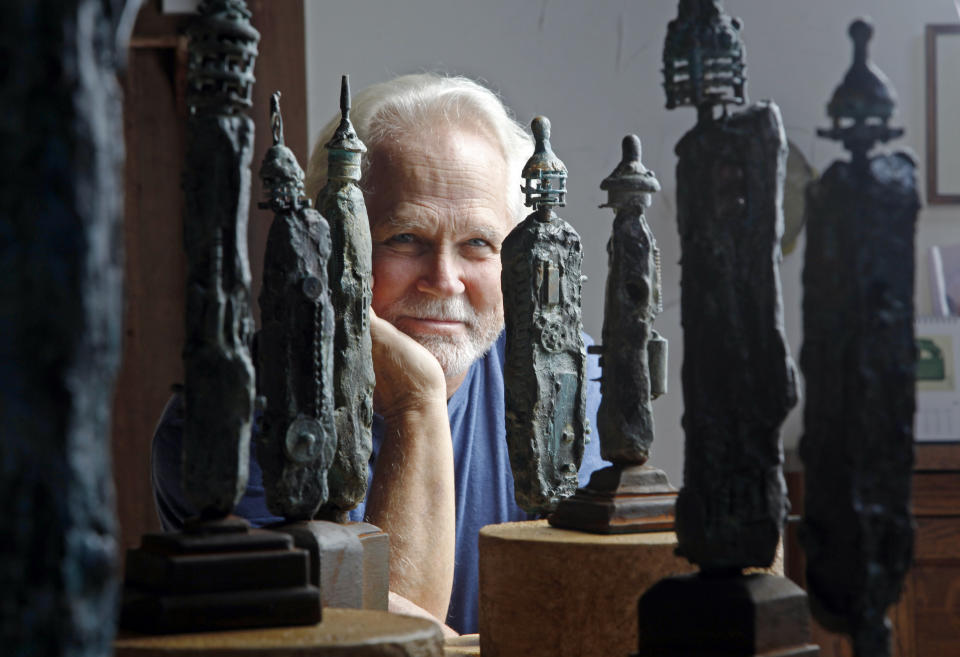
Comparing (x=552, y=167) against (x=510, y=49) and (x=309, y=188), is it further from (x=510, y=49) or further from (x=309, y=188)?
(x=510, y=49)

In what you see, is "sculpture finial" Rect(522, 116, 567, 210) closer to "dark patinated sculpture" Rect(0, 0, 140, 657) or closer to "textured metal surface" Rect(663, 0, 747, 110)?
"textured metal surface" Rect(663, 0, 747, 110)

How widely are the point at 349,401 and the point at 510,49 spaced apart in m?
1.54

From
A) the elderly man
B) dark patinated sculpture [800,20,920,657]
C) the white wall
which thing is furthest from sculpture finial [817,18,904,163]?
the white wall

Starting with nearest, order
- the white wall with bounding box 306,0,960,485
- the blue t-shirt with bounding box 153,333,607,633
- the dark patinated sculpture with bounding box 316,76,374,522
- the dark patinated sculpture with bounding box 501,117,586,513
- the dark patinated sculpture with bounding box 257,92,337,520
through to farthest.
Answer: the dark patinated sculpture with bounding box 257,92,337,520, the dark patinated sculpture with bounding box 316,76,374,522, the dark patinated sculpture with bounding box 501,117,586,513, the blue t-shirt with bounding box 153,333,607,633, the white wall with bounding box 306,0,960,485

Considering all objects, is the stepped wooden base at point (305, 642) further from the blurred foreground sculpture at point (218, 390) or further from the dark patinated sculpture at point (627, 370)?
the dark patinated sculpture at point (627, 370)

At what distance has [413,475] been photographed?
1.28 meters

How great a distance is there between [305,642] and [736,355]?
0.30m

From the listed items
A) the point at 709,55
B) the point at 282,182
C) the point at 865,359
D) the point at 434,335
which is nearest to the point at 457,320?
the point at 434,335

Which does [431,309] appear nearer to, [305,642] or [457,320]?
[457,320]

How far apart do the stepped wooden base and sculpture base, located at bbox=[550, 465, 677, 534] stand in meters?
0.33

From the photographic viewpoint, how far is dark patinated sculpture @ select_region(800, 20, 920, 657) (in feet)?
1.95


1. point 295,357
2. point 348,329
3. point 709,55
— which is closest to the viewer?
point 709,55

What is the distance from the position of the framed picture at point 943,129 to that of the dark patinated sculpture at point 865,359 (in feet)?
6.38

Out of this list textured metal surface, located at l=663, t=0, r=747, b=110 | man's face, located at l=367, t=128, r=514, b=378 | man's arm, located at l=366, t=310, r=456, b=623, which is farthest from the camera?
man's face, located at l=367, t=128, r=514, b=378
